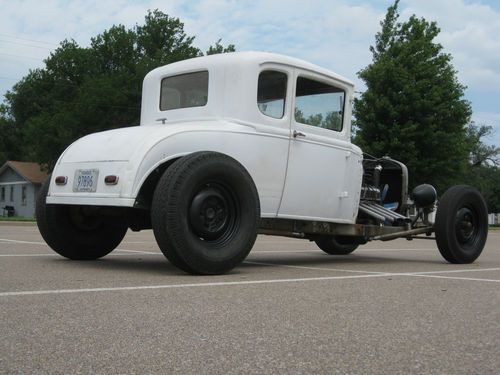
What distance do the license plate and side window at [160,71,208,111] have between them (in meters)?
1.41

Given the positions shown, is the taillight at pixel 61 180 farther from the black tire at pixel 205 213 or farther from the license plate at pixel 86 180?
the black tire at pixel 205 213

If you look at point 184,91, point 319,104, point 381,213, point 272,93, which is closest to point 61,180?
point 184,91

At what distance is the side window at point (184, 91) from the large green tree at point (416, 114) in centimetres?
2188

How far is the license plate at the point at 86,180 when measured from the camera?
5.82 metres

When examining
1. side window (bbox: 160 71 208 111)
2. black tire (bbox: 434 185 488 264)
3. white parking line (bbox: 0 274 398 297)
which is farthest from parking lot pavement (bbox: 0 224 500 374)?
side window (bbox: 160 71 208 111)

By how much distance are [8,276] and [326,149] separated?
357 cm

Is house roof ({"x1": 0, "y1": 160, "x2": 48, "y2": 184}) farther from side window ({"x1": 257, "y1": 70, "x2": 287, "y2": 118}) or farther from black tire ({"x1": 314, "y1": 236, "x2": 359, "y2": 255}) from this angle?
side window ({"x1": 257, "y1": 70, "x2": 287, "y2": 118})

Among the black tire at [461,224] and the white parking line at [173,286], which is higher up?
the black tire at [461,224]

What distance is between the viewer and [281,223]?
266 inches

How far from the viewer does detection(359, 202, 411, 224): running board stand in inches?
314

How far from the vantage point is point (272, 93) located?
22.0ft

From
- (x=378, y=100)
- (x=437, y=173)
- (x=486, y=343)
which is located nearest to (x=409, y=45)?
(x=378, y=100)

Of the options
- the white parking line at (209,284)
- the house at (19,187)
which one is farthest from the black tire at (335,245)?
the house at (19,187)

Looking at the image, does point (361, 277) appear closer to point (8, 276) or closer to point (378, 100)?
point (8, 276)
